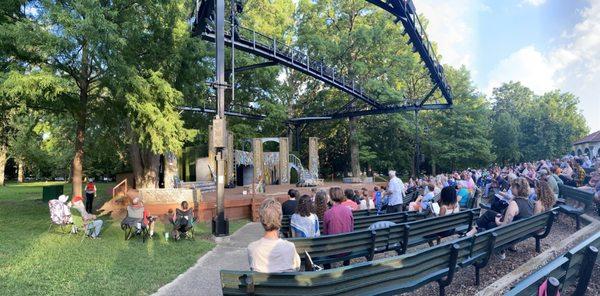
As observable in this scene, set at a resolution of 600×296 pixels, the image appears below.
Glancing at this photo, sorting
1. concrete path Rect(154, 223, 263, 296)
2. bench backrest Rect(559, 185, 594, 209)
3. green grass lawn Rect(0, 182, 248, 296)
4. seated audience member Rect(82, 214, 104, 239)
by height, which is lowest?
concrete path Rect(154, 223, 263, 296)

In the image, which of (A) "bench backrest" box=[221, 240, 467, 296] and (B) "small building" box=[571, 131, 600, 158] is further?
(B) "small building" box=[571, 131, 600, 158]

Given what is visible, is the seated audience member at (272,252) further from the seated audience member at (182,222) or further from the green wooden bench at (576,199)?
the green wooden bench at (576,199)

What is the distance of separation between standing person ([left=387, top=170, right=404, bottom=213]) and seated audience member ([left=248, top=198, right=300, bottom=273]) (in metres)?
6.13

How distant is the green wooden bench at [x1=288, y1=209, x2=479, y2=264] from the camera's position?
4734mm

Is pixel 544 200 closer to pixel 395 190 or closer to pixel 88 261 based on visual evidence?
pixel 395 190

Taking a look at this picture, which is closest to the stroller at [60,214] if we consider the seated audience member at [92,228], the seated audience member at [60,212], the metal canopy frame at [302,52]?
the seated audience member at [60,212]

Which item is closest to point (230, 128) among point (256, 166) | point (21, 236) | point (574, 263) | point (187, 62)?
point (256, 166)

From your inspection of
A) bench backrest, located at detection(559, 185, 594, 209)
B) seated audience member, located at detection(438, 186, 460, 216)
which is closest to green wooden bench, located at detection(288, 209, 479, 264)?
seated audience member, located at detection(438, 186, 460, 216)

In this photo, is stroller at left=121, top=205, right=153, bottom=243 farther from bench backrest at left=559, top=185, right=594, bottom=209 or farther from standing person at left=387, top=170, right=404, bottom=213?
bench backrest at left=559, top=185, right=594, bottom=209

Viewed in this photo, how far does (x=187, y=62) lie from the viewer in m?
15.7

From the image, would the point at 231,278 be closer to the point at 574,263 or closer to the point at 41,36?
the point at 574,263

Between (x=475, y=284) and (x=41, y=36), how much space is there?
1148cm

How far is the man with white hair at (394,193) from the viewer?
9.02 meters

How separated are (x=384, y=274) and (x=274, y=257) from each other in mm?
1038
